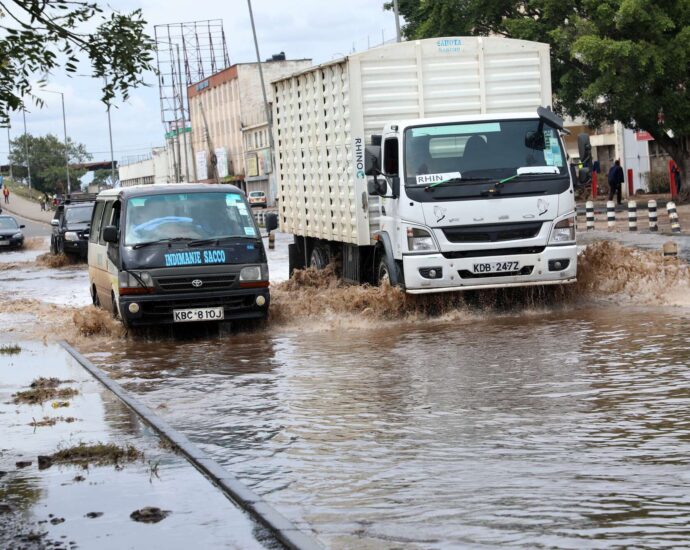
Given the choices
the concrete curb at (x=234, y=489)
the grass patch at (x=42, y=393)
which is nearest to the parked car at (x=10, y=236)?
the grass patch at (x=42, y=393)

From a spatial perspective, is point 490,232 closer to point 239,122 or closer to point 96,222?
point 96,222

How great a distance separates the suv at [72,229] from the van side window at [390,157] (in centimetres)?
1998

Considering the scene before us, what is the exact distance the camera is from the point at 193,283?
15391mm

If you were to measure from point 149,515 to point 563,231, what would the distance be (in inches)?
384

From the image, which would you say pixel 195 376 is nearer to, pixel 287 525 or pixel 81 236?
pixel 287 525

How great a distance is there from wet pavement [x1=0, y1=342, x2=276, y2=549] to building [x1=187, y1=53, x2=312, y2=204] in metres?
98.8

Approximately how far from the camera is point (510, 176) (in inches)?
598

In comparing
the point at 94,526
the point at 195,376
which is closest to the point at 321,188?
the point at 195,376

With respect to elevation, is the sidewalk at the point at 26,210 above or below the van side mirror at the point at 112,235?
below

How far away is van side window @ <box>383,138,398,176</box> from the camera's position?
615 inches

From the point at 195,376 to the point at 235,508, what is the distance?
5879 mm

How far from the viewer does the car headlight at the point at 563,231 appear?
50.5ft

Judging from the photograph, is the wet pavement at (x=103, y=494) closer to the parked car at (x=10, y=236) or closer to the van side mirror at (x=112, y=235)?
the van side mirror at (x=112, y=235)

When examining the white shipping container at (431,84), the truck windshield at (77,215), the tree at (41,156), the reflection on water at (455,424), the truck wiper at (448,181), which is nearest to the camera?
the reflection on water at (455,424)
